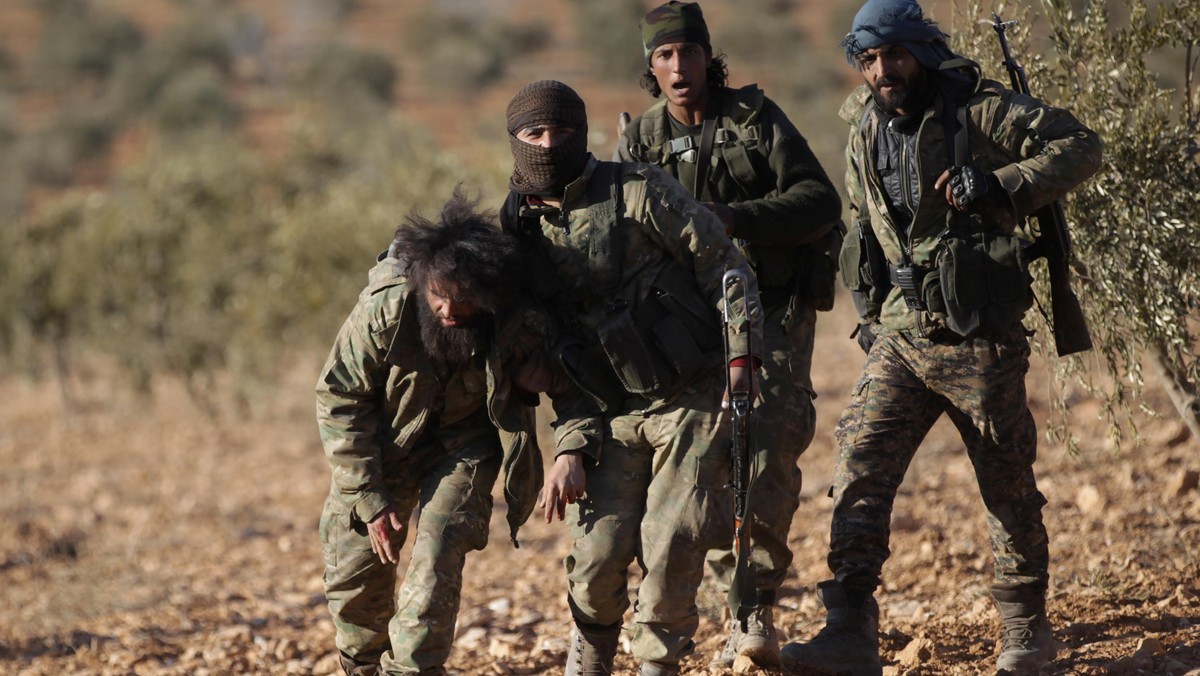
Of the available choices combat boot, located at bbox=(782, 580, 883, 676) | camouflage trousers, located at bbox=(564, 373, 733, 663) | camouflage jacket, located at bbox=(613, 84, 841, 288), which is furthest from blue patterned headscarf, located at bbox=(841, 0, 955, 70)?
combat boot, located at bbox=(782, 580, 883, 676)

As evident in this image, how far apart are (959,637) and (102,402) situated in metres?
21.4

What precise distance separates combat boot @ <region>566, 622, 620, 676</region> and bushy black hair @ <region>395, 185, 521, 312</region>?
1.08 metres

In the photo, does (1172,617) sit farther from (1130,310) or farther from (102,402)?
(102,402)

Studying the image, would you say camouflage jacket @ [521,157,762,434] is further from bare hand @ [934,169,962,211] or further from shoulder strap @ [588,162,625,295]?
bare hand @ [934,169,962,211]

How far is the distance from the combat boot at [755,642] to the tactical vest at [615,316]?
1008 millimetres

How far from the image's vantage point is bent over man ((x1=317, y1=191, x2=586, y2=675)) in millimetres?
4172

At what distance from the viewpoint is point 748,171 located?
4.91m

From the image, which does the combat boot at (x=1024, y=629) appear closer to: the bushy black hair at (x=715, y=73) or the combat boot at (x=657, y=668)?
the combat boot at (x=657, y=668)

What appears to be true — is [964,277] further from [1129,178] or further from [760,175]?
[1129,178]

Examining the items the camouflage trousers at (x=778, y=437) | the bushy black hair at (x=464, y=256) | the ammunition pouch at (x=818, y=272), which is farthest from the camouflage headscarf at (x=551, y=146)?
the ammunition pouch at (x=818, y=272)

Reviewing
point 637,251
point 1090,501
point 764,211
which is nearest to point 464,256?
point 637,251

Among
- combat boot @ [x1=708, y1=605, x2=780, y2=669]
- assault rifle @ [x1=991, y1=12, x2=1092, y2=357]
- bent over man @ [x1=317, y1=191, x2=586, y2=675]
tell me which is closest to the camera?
bent over man @ [x1=317, y1=191, x2=586, y2=675]

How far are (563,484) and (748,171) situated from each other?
1.46 metres

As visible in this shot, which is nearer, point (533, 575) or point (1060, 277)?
point (1060, 277)
